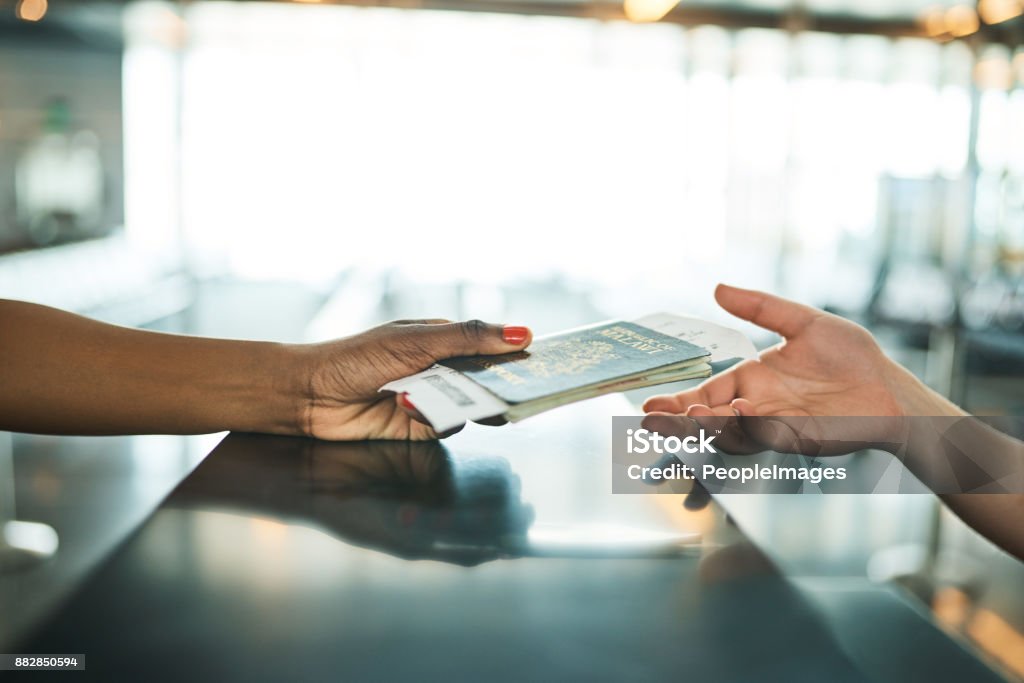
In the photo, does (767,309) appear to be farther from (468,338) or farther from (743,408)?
(468,338)

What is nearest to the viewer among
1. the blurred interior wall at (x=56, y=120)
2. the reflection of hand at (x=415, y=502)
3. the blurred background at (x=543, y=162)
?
the reflection of hand at (x=415, y=502)

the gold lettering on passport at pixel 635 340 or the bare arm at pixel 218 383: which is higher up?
the gold lettering on passport at pixel 635 340

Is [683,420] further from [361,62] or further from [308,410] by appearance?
[361,62]

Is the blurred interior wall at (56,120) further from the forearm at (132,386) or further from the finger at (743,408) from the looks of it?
the finger at (743,408)

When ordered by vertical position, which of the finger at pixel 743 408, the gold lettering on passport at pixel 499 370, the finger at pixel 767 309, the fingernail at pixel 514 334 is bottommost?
the finger at pixel 743 408

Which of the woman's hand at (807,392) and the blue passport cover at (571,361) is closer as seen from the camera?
the blue passport cover at (571,361)

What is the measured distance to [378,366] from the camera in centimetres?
97

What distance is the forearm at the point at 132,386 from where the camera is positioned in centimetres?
99

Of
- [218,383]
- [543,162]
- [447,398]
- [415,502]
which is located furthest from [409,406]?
[543,162]

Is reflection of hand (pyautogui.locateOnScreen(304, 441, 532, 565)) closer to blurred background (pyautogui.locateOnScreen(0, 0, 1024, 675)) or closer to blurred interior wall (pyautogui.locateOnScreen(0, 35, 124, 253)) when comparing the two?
blurred interior wall (pyautogui.locateOnScreen(0, 35, 124, 253))

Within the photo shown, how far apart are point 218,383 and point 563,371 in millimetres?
457

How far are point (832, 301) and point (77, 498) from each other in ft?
21.2

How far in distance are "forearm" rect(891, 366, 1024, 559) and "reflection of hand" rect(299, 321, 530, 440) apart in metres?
0.60

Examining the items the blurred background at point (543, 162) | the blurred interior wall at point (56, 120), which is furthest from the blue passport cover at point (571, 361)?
the blurred background at point (543, 162)
